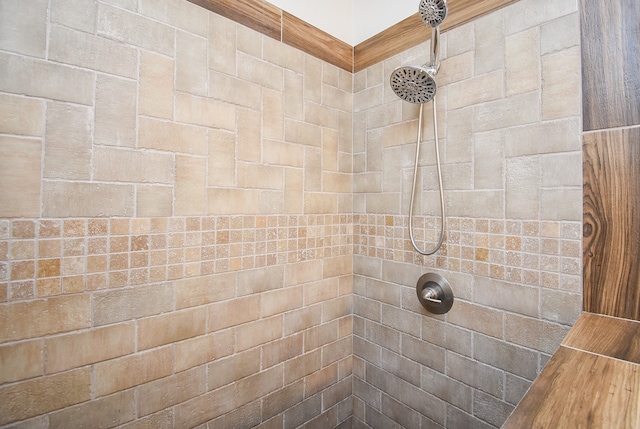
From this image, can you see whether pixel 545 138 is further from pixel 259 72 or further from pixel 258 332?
pixel 258 332

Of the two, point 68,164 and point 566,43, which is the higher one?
point 566,43

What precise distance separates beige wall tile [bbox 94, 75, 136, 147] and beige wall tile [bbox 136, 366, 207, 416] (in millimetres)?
818

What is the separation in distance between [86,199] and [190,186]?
0.31 metres

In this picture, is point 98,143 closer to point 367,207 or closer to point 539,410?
point 367,207

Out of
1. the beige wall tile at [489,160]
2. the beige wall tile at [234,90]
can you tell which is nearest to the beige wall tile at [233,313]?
the beige wall tile at [234,90]

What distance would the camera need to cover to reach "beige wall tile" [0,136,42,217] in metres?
0.82

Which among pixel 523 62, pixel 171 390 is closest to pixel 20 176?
pixel 171 390

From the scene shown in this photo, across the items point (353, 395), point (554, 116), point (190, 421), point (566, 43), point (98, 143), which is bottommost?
point (353, 395)

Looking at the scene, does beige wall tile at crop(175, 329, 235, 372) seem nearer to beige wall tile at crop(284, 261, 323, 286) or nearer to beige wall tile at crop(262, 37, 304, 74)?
beige wall tile at crop(284, 261, 323, 286)

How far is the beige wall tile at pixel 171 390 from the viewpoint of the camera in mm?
1028

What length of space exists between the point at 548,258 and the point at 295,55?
131 centimetres

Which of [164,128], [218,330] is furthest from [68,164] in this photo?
[218,330]

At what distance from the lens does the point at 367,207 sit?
1.61 metres

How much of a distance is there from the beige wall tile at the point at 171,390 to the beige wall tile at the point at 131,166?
69 centimetres
